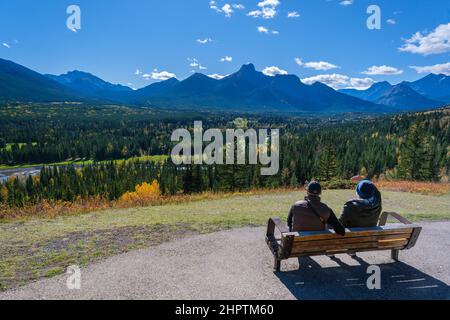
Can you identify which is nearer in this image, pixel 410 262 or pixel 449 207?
pixel 410 262

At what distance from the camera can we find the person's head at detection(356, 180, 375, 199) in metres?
7.87

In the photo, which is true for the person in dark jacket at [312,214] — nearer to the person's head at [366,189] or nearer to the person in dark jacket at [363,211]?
the person in dark jacket at [363,211]

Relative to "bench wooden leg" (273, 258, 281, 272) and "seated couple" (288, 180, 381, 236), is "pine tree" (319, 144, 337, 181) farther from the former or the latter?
"bench wooden leg" (273, 258, 281, 272)

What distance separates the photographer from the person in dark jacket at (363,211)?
7.70 meters

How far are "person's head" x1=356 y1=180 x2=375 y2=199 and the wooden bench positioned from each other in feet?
2.72

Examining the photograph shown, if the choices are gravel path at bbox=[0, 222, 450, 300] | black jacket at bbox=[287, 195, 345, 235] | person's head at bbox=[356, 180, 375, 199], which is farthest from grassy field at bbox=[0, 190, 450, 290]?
person's head at bbox=[356, 180, 375, 199]

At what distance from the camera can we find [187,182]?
57.8 meters

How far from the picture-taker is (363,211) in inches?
303

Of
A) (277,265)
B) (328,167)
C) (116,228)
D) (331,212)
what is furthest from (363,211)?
(328,167)

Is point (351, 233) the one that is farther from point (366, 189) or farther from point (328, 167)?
point (328, 167)
